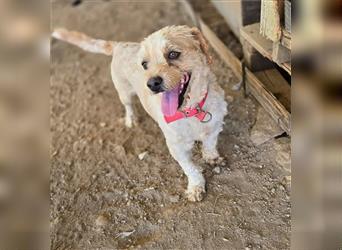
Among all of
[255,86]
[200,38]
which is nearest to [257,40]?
[255,86]

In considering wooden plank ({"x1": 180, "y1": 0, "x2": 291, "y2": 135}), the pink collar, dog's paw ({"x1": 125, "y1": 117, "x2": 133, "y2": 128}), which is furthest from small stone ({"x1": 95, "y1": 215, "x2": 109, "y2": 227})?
wooden plank ({"x1": 180, "y1": 0, "x2": 291, "y2": 135})

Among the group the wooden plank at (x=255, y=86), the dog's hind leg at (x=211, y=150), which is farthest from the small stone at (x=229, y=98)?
the dog's hind leg at (x=211, y=150)

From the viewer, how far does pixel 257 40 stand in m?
3.25

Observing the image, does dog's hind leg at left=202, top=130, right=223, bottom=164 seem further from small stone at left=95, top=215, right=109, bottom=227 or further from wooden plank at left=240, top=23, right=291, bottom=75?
small stone at left=95, top=215, right=109, bottom=227

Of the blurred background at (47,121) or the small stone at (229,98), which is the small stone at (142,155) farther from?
the blurred background at (47,121)

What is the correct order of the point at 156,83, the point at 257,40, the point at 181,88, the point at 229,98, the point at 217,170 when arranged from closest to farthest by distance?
the point at 156,83, the point at 181,88, the point at 217,170, the point at 257,40, the point at 229,98

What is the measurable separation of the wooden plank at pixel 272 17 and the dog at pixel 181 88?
1.48ft

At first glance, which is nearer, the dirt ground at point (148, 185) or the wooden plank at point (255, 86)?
the dirt ground at point (148, 185)

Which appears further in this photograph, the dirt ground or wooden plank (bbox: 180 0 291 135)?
wooden plank (bbox: 180 0 291 135)

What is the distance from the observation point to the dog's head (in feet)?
8.09

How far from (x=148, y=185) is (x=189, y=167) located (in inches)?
15.5

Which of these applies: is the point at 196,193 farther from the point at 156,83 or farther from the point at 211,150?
the point at 156,83

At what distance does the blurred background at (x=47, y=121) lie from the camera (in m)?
1.15

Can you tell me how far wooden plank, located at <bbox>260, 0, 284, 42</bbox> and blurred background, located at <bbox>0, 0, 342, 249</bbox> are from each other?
4.56ft
